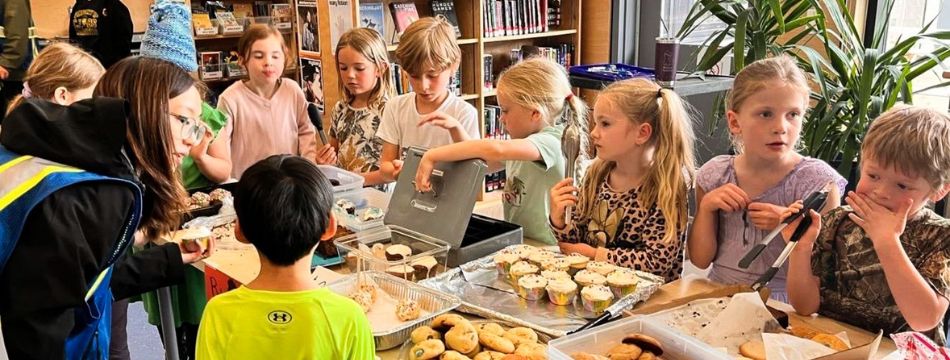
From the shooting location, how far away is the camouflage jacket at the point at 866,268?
4.43 ft

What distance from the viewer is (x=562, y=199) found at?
5.92ft

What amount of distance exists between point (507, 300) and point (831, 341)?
1.99ft

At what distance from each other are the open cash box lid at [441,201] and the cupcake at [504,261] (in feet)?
0.34

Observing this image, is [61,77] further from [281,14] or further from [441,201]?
[281,14]

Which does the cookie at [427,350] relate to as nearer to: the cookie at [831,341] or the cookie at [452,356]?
the cookie at [452,356]

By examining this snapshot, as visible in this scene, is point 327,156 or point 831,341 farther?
point 327,156

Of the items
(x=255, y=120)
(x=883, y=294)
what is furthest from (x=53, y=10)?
(x=883, y=294)

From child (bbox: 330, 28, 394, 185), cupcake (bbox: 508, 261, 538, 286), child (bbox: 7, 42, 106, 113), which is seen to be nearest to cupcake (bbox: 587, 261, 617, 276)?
cupcake (bbox: 508, 261, 538, 286)

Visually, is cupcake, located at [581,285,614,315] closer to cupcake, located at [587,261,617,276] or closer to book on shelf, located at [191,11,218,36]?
cupcake, located at [587,261,617,276]

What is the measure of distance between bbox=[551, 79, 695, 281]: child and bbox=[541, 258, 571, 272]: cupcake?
131 millimetres

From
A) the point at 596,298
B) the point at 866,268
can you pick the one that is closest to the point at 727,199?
the point at 866,268

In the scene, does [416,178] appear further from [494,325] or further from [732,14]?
[732,14]

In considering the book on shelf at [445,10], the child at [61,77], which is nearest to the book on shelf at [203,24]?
the book on shelf at [445,10]

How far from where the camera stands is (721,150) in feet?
13.8
